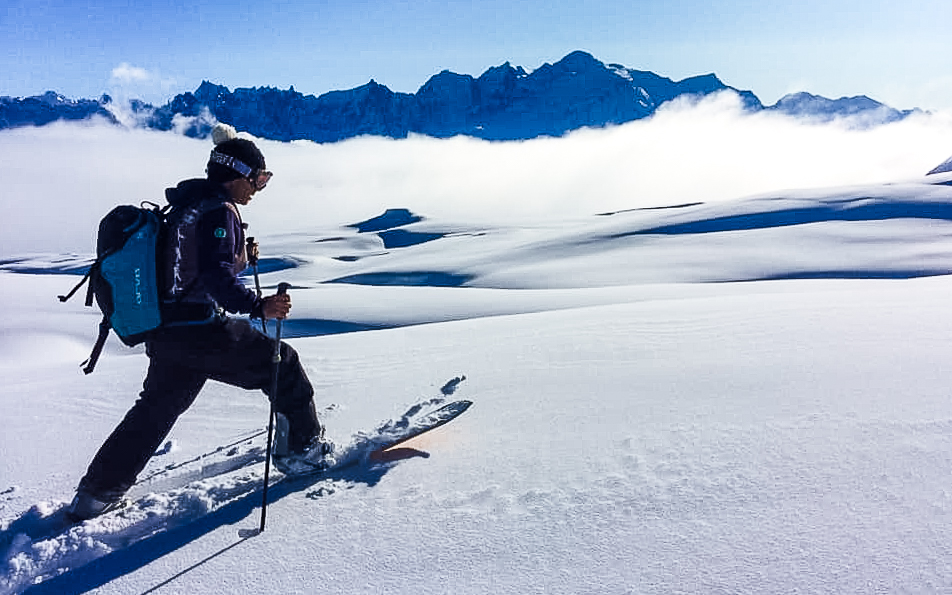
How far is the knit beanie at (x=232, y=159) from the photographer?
3.01 metres

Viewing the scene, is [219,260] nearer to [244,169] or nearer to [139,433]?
[244,169]

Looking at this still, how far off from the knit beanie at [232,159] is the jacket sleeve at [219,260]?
0.87 ft

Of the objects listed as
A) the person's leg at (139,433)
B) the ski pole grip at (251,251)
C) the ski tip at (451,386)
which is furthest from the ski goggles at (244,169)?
the ski tip at (451,386)

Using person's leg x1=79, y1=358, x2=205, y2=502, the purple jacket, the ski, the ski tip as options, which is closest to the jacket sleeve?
the purple jacket

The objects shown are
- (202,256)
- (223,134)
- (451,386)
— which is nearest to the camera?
(202,256)

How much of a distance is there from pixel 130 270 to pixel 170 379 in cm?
51

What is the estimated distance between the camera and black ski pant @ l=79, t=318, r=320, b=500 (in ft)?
9.53

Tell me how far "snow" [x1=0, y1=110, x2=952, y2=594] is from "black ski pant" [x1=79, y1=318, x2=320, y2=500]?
190 mm

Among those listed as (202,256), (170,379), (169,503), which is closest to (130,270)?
(202,256)

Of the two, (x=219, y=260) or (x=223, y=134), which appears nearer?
(x=219, y=260)

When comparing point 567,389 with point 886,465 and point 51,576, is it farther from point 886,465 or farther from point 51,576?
point 51,576

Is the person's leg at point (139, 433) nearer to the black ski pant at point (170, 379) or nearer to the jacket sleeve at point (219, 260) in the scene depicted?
→ the black ski pant at point (170, 379)

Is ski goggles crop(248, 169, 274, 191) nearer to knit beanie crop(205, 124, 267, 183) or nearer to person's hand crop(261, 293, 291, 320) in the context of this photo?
knit beanie crop(205, 124, 267, 183)

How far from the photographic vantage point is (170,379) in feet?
9.76
